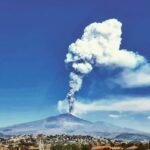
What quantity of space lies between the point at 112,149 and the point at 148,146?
25.6 meters

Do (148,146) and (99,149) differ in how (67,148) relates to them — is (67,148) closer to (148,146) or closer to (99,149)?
(99,149)

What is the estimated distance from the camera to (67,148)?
500ft

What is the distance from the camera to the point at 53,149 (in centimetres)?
16100

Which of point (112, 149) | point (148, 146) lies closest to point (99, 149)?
point (112, 149)

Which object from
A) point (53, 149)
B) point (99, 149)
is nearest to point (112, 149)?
point (99, 149)

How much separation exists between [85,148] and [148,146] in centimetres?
2674

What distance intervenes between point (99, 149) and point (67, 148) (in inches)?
549

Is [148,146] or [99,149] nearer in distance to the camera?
[148,146]

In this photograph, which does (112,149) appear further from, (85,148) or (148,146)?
(148,146)

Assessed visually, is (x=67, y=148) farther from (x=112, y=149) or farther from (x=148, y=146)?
(x=148, y=146)

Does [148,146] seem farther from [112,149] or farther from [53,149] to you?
[53,149]

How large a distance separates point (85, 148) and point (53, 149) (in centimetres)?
1279

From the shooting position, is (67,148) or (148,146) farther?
(67,148)

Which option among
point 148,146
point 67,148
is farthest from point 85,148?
point 148,146
